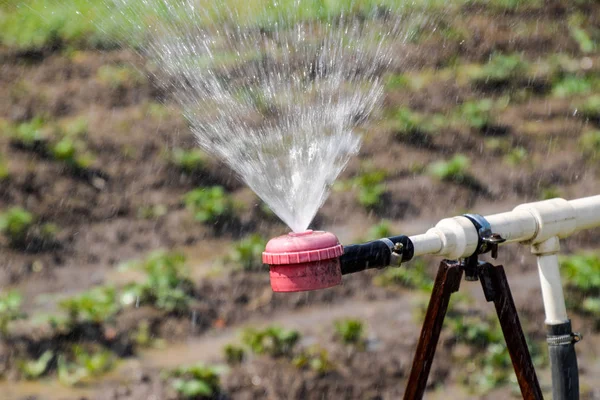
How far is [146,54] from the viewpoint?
6.45 m

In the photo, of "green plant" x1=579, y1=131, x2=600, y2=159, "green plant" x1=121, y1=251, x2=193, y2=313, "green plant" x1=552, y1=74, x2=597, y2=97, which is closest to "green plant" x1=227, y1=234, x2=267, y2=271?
"green plant" x1=121, y1=251, x2=193, y2=313

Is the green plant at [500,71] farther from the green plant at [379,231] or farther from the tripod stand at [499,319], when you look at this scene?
the tripod stand at [499,319]

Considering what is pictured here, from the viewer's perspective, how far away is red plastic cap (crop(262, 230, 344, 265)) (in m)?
1.74

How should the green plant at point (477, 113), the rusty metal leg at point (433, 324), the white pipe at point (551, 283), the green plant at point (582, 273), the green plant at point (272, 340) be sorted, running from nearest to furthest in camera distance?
the rusty metal leg at point (433, 324) < the white pipe at point (551, 283) < the green plant at point (272, 340) < the green plant at point (582, 273) < the green plant at point (477, 113)

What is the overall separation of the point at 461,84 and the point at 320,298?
2.50 m

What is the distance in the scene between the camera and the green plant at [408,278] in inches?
170

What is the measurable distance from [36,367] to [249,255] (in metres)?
1.19

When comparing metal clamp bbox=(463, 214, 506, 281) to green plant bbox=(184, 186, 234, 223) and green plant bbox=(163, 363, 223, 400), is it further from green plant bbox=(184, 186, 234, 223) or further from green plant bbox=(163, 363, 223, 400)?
green plant bbox=(184, 186, 234, 223)

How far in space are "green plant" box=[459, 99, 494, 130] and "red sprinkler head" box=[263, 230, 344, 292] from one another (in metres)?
4.08

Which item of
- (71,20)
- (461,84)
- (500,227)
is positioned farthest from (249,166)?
(71,20)

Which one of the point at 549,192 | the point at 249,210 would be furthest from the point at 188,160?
the point at 549,192

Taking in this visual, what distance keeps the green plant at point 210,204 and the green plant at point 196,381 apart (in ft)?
4.03

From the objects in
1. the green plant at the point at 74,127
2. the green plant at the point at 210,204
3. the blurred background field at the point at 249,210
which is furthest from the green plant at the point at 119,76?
the green plant at the point at 210,204

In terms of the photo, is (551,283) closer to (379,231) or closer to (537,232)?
(537,232)
